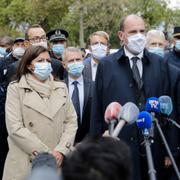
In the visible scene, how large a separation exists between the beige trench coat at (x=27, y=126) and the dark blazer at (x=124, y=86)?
1.32ft

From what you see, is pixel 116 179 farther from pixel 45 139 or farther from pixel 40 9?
pixel 40 9

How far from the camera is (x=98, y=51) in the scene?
7297mm

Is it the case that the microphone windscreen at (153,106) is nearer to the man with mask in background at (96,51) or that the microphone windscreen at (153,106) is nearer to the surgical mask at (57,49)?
the man with mask in background at (96,51)

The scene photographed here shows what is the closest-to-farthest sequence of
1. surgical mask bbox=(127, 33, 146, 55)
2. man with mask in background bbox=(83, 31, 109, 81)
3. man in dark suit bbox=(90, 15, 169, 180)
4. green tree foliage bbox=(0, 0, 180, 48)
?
man in dark suit bbox=(90, 15, 169, 180), surgical mask bbox=(127, 33, 146, 55), man with mask in background bbox=(83, 31, 109, 81), green tree foliage bbox=(0, 0, 180, 48)

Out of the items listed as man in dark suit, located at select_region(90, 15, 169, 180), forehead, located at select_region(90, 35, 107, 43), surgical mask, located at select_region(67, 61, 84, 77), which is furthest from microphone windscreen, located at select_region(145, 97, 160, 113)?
forehead, located at select_region(90, 35, 107, 43)

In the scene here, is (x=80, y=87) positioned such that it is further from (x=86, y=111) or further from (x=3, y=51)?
(x=3, y=51)

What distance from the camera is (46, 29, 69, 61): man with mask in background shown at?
7695 millimetres

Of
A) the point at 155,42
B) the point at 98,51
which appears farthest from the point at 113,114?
the point at 155,42

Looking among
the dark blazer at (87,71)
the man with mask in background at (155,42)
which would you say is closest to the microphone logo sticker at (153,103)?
the dark blazer at (87,71)

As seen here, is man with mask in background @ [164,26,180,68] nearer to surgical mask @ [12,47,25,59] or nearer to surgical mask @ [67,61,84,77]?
surgical mask @ [67,61,84,77]

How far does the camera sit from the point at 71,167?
5.58 ft

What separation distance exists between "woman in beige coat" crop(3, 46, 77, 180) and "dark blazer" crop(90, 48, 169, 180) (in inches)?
15.7

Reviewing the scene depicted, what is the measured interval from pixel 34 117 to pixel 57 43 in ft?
8.95

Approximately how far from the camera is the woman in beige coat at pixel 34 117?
16.9ft
